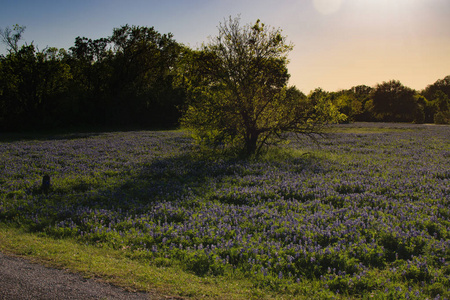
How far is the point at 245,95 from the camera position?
1906 centimetres

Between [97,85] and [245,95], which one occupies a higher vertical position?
[97,85]

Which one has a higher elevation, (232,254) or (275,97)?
(275,97)

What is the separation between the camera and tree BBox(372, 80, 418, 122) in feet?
334

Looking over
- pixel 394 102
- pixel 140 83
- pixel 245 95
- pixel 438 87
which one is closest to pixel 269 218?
pixel 245 95

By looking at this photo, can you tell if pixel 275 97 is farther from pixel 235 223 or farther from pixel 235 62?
pixel 235 223

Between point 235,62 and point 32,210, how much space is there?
44.5 ft

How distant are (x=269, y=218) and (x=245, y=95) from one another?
11.5 metres

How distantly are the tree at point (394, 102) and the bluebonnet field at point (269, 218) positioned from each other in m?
96.6

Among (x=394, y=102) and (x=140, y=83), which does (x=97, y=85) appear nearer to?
(x=140, y=83)

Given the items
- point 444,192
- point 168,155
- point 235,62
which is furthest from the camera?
point 168,155

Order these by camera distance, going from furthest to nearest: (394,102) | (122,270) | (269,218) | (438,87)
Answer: (438,87), (394,102), (269,218), (122,270)

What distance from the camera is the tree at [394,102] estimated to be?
4005 inches

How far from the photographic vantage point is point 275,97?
65.5 ft

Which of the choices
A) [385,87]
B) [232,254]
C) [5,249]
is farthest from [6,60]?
[385,87]
